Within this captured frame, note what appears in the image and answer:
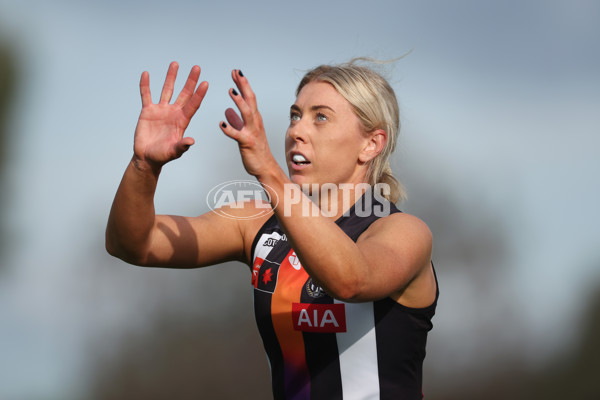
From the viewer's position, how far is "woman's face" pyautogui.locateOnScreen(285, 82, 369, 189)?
2.92 meters

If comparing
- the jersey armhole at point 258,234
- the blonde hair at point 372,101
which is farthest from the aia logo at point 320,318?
the blonde hair at point 372,101

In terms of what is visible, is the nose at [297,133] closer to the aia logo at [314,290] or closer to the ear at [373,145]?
the ear at [373,145]

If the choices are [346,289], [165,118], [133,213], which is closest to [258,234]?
[133,213]

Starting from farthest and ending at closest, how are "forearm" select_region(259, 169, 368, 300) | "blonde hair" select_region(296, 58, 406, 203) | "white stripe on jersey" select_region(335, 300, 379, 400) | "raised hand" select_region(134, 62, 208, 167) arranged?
"blonde hair" select_region(296, 58, 406, 203) < "white stripe on jersey" select_region(335, 300, 379, 400) < "raised hand" select_region(134, 62, 208, 167) < "forearm" select_region(259, 169, 368, 300)

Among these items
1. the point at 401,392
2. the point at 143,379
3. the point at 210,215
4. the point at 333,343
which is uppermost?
the point at 210,215

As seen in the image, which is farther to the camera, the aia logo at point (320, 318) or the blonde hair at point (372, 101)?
the blonde hair at point (372, 101)

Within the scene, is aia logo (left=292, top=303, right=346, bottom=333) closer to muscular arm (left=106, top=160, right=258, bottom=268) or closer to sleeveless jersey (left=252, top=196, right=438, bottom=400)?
sleeveless jersey (left=252, top=196, right=438, bottom=400)

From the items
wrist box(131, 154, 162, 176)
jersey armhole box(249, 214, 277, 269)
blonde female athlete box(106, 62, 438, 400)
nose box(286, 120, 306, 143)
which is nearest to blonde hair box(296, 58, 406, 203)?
blonde female athlete box(106, 62, 438, 400)

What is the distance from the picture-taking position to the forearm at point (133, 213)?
262cm

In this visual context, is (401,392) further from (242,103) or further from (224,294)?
(224,294)

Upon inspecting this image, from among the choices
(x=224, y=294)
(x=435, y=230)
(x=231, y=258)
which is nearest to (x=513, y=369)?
(x=435, y=230)

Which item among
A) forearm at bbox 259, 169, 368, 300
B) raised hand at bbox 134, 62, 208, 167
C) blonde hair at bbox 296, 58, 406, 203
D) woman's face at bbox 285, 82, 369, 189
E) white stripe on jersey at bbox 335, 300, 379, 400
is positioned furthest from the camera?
blonde hair at bbox 296, 58, 406, 203

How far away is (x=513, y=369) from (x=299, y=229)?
11.4 meters

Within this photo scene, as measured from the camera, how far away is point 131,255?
9.31ft
